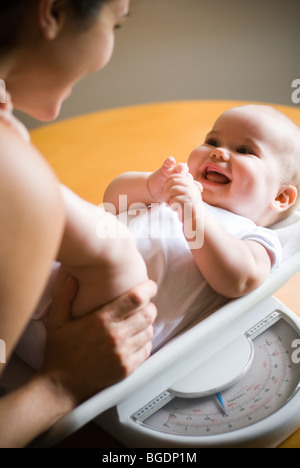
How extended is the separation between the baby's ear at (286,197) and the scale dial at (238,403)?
9.0 inches

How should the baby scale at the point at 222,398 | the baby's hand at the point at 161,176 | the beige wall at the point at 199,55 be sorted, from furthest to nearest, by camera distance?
1. the beige wall at the point at 199,55
2. the baby's hand at the point at 161,176
3. the baby scale at the point at 222,398

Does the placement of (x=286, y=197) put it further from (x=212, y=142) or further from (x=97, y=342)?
(x=97, y=342)

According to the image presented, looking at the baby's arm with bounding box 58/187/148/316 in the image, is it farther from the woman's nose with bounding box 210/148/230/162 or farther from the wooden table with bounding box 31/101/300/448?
Answer: the wooden table with bounding box 31/101/300/448

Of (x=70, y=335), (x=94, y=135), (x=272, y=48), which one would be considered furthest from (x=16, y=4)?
(x=272, y=48)

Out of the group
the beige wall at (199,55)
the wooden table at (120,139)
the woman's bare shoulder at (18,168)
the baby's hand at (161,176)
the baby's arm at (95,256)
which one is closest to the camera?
the woman's bare shoulder at (18,168)

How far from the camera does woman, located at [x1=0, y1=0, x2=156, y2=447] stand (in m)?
0.39

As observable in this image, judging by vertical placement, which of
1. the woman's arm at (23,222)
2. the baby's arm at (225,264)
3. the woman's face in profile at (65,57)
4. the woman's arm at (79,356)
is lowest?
the woman's arm at (79,356)

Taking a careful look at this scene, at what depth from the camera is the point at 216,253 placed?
64 cm

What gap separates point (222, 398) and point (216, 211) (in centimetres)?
25

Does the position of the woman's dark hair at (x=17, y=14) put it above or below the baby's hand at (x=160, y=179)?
above

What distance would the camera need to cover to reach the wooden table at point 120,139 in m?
1.07

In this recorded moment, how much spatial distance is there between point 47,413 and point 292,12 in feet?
6.08

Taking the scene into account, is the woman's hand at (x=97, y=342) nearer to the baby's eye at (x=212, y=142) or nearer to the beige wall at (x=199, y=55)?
the baby's eye at (x=212, y=142)

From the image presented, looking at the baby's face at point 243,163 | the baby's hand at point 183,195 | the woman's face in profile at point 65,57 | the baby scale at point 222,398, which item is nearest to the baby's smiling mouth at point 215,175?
the baby's face at point 243,163
